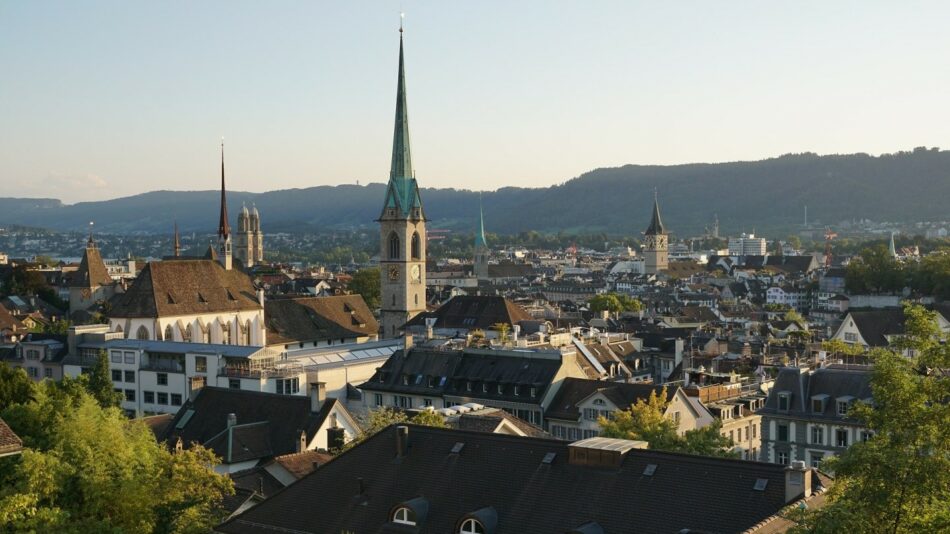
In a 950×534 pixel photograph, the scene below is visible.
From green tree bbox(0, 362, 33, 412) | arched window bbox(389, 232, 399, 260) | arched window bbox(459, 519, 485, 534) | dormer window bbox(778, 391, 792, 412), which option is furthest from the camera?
arched window bbox(389, 232, 399, 260)

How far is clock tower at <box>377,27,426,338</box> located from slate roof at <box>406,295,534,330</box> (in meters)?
5.30

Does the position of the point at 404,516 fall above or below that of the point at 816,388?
above

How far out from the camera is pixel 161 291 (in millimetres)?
82000

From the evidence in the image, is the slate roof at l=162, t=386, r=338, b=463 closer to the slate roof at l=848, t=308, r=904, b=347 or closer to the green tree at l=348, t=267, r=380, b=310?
the slate roof at l=848, t=308, r=904, b=347

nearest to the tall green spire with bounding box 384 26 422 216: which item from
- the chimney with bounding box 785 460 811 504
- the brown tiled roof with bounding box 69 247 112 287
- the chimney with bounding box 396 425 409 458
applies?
the brown tiled roof with bounding box 69 247 112 287

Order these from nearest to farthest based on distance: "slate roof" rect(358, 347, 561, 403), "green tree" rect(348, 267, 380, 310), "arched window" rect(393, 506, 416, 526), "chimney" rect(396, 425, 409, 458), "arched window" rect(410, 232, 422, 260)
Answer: "arched window" rect(393, 506, 416, 526) → "chimney" rect(396, 425, 409, 458) → "slate roof" rect(358, 347, 561, 403) → "arched window" rect(410, 232, 422, 260) → "green tree" rect(348, 267, 380, 310)

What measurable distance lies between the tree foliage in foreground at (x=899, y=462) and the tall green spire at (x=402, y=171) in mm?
80796

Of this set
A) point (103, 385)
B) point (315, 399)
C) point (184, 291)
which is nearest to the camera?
point (315, 399)

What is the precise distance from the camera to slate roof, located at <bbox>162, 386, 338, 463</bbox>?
148 feet

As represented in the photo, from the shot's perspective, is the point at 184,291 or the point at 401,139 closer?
the point at 184,291

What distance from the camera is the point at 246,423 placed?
1860 inches

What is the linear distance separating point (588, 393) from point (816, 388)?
35.0ft

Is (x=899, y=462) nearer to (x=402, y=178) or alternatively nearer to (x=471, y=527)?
(x=471, y=527)

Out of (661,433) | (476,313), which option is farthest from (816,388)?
(476,313)
